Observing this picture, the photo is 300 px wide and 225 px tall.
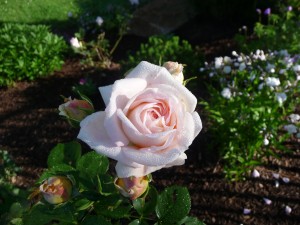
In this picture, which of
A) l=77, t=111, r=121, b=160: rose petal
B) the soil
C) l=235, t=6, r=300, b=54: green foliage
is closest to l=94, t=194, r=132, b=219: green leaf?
l=77, t=111, r=121, b=160: rose petal

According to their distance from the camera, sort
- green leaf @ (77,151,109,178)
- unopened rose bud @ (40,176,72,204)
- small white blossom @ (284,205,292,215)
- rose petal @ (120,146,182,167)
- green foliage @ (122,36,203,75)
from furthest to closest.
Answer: green foliage @ (122,36,203,75), small white blossom @ (284,205,292,215), green leaf @ (77,151,109,178), unopened rose bud @ (40,176,72,204), rose petal @ (120,146,182,167)

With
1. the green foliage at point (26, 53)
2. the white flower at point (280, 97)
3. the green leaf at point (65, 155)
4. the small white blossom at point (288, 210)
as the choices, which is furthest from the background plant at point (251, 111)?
the green foliage at point (26, 53)

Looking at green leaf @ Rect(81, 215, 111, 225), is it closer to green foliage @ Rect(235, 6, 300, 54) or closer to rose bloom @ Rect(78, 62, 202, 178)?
rose bloom @ Rect(78, 62, 202, 178)

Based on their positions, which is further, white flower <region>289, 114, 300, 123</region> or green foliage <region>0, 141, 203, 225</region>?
white flower <region>289, 114, 300, 123</region>

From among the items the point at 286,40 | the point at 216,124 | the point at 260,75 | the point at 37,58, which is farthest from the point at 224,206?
the point at 37,58

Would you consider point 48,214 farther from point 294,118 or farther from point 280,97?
point 294,118

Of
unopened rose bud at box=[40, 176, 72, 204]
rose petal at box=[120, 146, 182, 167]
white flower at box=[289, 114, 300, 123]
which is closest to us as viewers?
rose petal at box=[120, 146, 182, 167]
